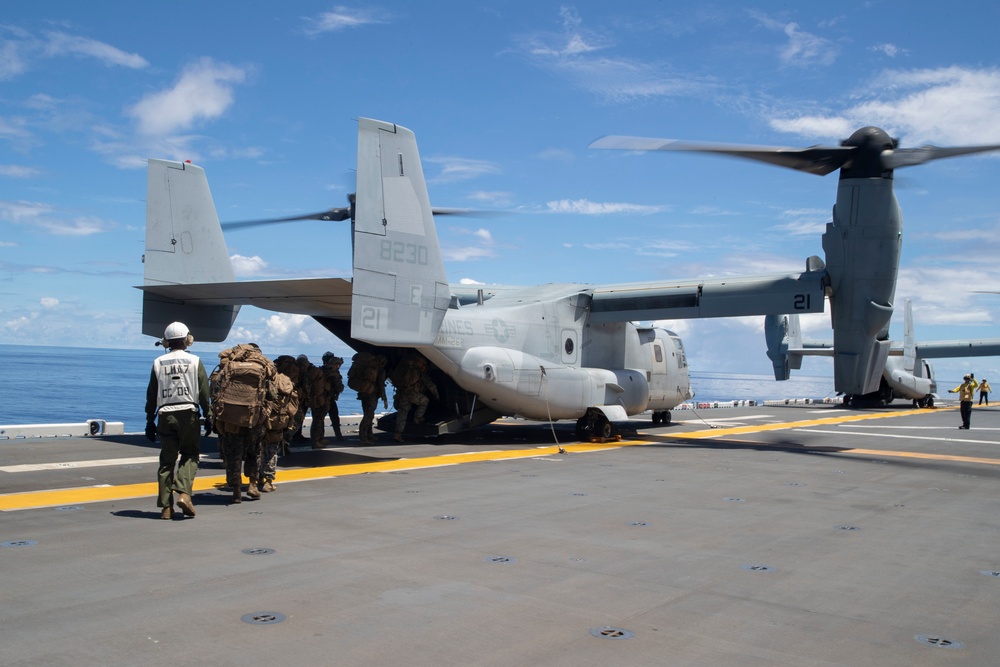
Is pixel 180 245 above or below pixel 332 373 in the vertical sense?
above

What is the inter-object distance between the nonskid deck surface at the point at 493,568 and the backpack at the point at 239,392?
99cm

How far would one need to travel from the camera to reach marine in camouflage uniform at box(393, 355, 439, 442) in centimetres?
1590

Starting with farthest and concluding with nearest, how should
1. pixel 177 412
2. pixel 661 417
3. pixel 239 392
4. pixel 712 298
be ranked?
1. pixel 661 417
2. pixel 712 298
3. pixel 239 392
4. pixel 177 412

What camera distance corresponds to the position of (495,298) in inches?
784

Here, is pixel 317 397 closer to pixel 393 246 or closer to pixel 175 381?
pixel 393 246

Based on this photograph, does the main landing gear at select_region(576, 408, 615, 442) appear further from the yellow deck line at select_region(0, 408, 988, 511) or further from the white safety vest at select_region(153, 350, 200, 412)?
the white safety vest at select_region(153, 350, 200, 412)

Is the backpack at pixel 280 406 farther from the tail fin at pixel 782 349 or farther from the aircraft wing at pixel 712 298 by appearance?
the tail fin at pixel 782 349

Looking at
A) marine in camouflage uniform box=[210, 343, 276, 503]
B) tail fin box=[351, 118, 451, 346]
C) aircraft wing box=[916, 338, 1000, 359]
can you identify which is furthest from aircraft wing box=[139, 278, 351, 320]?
aircraft wing box=[916, 338, 1000, 359]

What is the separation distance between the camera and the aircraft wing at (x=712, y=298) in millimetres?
16875

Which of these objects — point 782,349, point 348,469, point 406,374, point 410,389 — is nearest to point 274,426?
point 348,469

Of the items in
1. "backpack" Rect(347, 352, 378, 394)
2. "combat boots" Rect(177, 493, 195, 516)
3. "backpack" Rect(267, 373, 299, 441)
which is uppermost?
"backpack" Rect(347, 352, 378, 394)

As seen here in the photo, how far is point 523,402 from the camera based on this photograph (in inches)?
664

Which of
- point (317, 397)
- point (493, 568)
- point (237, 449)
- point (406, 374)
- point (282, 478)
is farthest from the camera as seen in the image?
point (406, 374)

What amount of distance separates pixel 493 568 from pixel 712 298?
1288 cm
